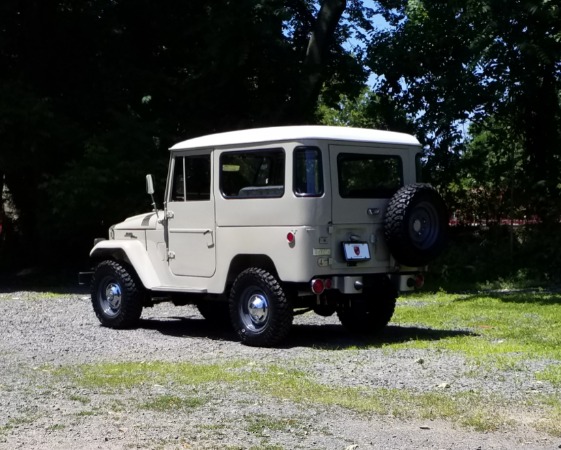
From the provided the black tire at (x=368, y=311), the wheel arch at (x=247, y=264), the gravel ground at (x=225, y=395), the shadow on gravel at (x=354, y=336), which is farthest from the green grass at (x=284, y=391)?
the black tire at (x=368, y=311)

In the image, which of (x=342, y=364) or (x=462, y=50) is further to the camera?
(x=462, y=50)

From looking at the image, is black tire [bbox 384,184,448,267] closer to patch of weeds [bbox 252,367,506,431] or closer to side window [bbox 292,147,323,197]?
side window [bbox 292,147,323,197]

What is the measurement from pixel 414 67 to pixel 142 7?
5984 mm

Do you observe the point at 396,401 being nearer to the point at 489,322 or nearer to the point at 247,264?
the point at 247,264

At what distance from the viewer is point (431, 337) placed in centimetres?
1237

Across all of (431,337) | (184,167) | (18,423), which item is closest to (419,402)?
(18,423)

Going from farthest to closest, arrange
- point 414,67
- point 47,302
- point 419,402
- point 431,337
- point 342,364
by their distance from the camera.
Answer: point 414,67 → point 47,302 → point 431,337 → point 342,364 → point 419,402

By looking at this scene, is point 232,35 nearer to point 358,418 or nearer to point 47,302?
point 47,302

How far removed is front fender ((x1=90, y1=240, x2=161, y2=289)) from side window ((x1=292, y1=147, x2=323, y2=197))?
8.79 ft

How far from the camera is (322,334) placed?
43.0 feet

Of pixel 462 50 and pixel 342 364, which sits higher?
pixel 462 50

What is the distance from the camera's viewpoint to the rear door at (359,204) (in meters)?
11.6

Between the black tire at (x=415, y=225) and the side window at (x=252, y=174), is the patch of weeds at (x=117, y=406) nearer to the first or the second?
the side window at (x=252, y=174)

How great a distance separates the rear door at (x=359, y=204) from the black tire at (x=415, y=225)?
172 mm
